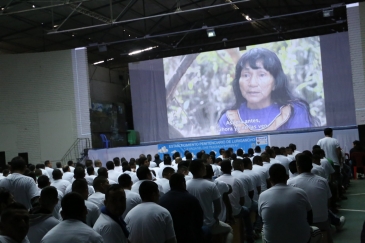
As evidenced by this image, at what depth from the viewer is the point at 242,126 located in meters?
19.0

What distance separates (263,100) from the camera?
734 inches

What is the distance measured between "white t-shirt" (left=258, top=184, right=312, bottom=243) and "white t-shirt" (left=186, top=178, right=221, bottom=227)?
3.20 ft

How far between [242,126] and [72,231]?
54.0ft

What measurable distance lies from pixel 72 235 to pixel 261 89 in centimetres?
1642

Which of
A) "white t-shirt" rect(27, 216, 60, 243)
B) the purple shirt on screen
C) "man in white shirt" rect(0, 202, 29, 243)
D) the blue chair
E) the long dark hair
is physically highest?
the long dark hair

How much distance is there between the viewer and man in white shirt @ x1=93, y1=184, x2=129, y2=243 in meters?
3.21

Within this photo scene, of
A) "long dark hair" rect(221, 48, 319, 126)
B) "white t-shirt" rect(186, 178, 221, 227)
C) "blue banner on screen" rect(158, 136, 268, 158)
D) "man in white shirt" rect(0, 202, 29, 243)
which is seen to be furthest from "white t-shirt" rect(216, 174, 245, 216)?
"long dark hair" rect(221, 48, 319, 126)

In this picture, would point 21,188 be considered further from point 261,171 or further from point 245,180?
point 261,171

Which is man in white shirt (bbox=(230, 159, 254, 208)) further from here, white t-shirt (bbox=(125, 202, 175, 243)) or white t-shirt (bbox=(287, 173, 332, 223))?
white t-shirt (bbox=(125, 202, 175, 243))

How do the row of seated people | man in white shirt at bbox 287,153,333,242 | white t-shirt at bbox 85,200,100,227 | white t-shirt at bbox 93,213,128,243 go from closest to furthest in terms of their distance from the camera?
the row of seated people → white t-shirt at bbox 93,213,128,243 → white t-shirt at bbox 85,200,100,227 → man in white shirt at bbox 287,153,333,242

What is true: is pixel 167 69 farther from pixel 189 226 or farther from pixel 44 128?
pixel 189 226

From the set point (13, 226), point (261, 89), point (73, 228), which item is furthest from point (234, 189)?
point (261, 89)

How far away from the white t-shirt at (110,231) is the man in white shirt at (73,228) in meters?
0.25

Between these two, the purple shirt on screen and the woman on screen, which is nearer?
the purple shirt on screen
